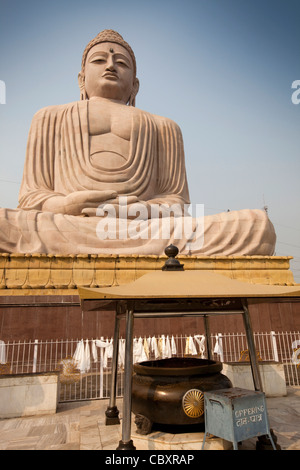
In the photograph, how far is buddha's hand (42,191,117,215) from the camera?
10.2m

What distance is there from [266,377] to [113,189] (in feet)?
25.0

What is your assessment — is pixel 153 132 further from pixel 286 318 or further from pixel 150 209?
pixel 286 318

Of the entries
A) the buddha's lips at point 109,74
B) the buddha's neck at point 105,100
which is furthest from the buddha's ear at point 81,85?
the buddha's lips at point 109,74

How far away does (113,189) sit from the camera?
11219mm

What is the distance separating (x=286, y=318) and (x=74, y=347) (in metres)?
5.20

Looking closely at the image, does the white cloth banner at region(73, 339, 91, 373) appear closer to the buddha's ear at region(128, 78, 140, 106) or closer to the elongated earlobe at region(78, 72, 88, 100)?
the elongated earlobe at region(78, 72, 88, 100)

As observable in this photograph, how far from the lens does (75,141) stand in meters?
12.1

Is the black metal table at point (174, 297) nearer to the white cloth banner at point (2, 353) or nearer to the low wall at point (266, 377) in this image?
the low wall at point (266, 377)

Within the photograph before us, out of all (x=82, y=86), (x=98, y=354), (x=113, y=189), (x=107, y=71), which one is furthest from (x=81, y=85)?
(x=98, y=354)

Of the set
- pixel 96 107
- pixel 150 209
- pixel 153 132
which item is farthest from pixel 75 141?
pixel 150 209

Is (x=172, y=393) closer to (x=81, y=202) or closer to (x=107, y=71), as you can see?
(x=81, y=202)

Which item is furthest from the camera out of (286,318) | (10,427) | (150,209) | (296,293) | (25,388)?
(150,209)

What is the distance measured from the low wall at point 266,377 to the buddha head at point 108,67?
11585 mm

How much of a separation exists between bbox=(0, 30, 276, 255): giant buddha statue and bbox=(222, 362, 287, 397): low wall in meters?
4.21
